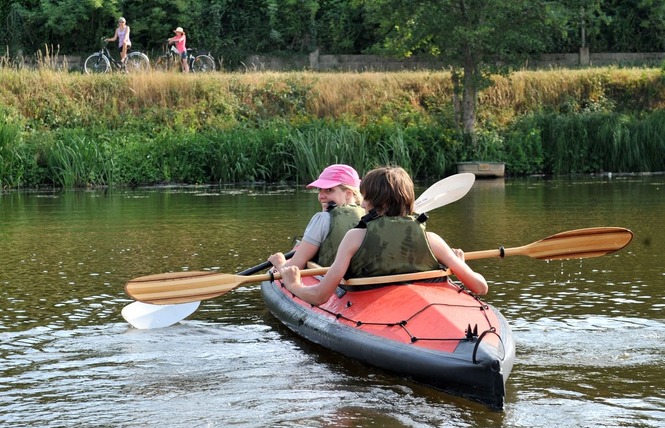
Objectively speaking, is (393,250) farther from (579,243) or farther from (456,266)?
(579,243)

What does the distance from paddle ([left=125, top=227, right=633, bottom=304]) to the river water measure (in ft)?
1.11

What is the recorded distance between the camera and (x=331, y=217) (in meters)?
7.85

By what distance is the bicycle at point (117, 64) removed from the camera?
91.7ft

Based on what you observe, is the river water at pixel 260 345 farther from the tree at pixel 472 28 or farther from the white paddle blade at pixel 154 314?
the tree at pixel 472 28

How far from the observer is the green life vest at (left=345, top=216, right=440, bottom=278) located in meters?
6.84

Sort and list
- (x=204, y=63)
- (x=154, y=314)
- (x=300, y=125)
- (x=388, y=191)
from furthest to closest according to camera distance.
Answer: (x=204, y=63) → (x=300, y=125) → (x=154, y=314) → (x=388, y=191)

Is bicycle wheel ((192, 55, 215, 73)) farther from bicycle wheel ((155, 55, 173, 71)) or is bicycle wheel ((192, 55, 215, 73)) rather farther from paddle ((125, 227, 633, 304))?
paddle ((125, 227, 633, 304))

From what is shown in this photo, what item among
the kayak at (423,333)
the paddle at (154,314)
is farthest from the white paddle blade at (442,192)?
the paddle at (154,314)

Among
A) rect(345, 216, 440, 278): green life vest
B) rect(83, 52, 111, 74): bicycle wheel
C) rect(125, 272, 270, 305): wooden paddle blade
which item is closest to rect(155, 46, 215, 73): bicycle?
rect(83, 52, 111, 74): bicycle wheel

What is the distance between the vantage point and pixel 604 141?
85.1 ft

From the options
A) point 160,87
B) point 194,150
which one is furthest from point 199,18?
point 194,150

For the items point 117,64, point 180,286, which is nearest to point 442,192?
point 180,286

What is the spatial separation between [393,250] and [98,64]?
902 inches

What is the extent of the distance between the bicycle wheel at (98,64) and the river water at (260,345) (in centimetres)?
1423
